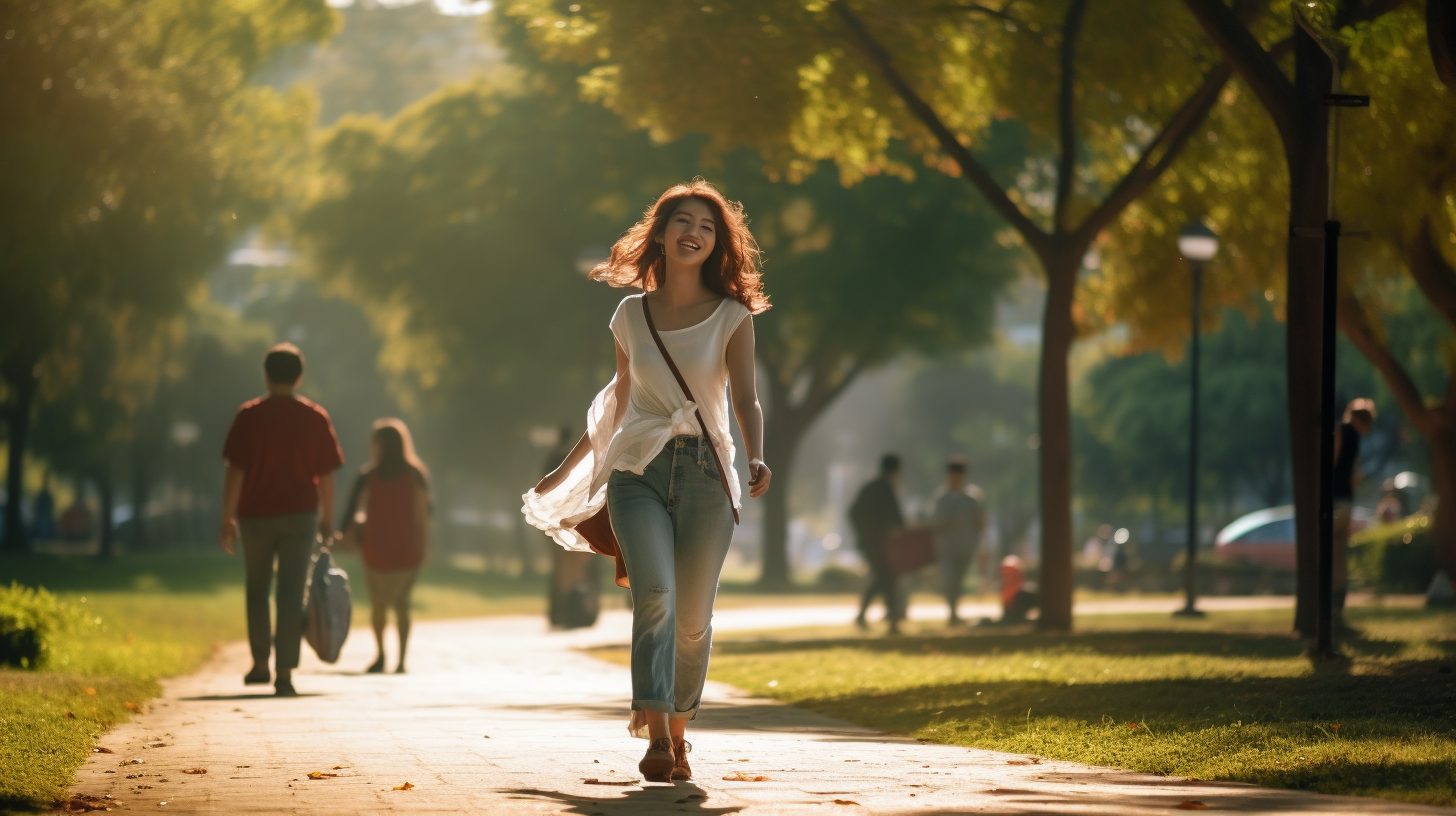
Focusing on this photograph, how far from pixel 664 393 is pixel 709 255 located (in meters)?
0.57

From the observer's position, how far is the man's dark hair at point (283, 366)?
10570mm

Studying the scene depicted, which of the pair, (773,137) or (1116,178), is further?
(1116,178)

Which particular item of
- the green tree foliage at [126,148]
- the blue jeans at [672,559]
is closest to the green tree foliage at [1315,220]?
the blue jeans at [672,559]

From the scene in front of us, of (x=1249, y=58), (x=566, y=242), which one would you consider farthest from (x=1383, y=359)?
(x=566, y=242)

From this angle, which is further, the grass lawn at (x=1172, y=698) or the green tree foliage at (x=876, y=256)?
the green tree foliage at (x=876, y=256)

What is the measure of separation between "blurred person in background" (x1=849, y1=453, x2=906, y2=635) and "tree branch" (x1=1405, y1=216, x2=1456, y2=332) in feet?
21.2

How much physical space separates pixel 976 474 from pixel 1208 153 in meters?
56.5

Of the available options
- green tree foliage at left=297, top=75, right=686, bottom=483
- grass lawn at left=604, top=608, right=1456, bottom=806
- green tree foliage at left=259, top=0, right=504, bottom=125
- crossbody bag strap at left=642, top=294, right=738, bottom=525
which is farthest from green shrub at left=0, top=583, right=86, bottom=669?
green tree foliage at left=259, top=0, right=504, bottom=125

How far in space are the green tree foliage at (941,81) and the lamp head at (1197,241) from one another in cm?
76

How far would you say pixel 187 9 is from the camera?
918 inches

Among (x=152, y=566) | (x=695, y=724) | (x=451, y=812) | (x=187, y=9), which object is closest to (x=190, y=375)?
(x=152, y=566)

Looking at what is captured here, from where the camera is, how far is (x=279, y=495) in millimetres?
10320

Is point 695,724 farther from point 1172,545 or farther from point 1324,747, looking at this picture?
point 1172,545

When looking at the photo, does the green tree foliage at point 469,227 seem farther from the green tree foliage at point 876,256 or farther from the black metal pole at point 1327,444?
the black metal pole at point 1327,444
